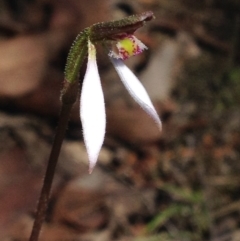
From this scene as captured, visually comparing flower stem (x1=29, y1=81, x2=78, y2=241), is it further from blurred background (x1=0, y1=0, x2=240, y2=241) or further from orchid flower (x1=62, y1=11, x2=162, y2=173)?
blurred background (x1=0, y1=0, x2=240, y2=241)

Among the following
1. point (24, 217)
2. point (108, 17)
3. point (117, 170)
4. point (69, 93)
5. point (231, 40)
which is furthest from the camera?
point (231, 40)

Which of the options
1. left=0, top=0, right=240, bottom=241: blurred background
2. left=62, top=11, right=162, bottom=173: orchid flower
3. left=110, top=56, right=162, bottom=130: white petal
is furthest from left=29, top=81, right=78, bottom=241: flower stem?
left=0, top=0, right=240, bottom=241: blurred background

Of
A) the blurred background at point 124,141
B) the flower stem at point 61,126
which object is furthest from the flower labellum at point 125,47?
the blurred background at point 124,141

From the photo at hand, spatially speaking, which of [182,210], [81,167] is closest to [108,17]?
[81,167]

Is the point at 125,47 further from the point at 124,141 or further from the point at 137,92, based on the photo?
the point at 124,141

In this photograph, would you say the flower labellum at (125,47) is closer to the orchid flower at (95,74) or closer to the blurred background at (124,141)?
the orchid flower at (95,74)

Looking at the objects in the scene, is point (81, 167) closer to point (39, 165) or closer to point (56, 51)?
point (39, 165)

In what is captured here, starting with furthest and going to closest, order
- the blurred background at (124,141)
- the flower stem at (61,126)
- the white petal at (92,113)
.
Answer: the blurred background at (124,141)
the flower stem at (61,126)
the white petal at (92,113)
